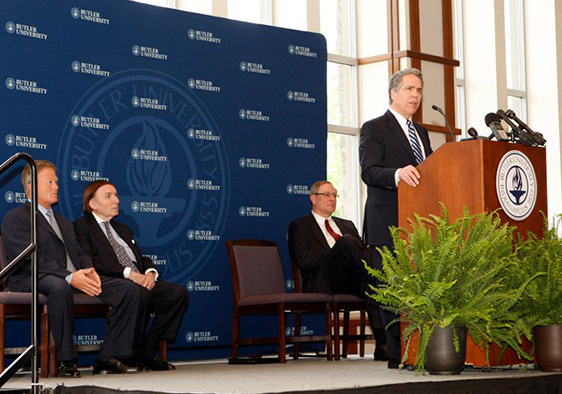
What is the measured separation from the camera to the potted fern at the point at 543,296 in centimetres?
441

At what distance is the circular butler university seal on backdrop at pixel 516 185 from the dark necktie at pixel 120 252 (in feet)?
8.81

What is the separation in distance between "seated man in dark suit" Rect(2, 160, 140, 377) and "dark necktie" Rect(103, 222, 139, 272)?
330 mm

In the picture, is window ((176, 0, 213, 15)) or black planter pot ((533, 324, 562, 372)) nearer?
black planter pot ((533, 324, 562, 372))

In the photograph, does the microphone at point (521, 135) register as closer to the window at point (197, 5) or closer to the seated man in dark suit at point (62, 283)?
the seated man in dark suit at point (62, 283)

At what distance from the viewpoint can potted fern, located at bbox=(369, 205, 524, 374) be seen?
13.7 feet

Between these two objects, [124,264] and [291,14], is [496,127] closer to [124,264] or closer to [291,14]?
[124,264]

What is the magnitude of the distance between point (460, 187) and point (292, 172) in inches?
131

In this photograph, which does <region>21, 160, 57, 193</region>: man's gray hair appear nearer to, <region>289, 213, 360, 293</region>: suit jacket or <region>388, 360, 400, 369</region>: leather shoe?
<region>289, 213, 360, 293</region>: suit jacket

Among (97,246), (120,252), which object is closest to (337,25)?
(120,252)

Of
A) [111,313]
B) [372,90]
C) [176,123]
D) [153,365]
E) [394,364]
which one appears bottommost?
[153,365]

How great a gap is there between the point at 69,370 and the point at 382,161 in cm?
219

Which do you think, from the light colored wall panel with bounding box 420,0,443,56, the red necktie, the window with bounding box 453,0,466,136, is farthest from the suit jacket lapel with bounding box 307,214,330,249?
the window with bounding box 453,0,466,136

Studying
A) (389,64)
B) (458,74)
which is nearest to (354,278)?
(389,64)

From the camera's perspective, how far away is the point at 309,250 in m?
6.92
